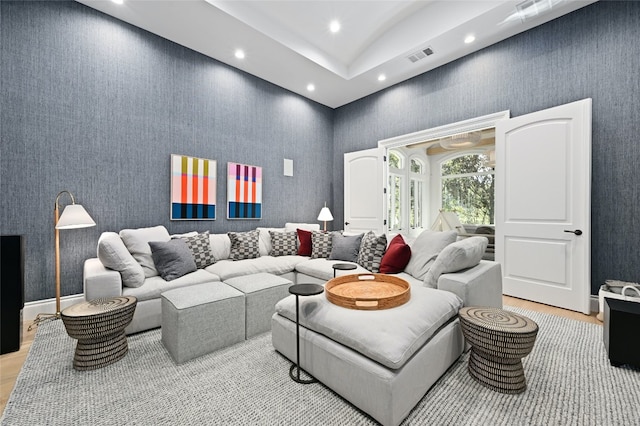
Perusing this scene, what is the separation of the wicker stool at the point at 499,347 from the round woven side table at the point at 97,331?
2.33m

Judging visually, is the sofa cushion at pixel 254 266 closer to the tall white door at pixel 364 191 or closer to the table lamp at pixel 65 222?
the table lamp at pixel 65 222

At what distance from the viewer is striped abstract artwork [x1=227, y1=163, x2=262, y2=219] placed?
4.02 m

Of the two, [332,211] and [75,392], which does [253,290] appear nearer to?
[75,392]

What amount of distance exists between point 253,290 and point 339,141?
405 cm

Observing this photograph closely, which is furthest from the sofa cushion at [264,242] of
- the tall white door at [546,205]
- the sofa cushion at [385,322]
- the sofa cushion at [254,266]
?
the tall white door at [546,205]

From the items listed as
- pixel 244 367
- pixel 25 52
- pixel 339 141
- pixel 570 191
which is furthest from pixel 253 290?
pixel 339 141

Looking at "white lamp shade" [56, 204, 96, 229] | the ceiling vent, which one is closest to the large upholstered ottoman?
"white lamp shade" [56, 204, 96, 229]

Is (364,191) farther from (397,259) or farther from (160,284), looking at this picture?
(160,284)

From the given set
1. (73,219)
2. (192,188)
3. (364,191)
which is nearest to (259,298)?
(73,219)

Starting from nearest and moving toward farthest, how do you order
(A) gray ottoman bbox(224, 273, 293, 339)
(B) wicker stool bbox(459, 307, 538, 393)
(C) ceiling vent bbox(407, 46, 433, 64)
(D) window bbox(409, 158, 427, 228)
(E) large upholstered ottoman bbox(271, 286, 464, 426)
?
(E) large upholstered ottoman bbox(271, 286, 464, 426) → (B) wicker stool bbox(459, 307, 538, 393) → (A) gray ottoman bbox(224, 273, 293, 339) → (C) ceiling vent bbox(407, 46, 433, 64) → (D) window bbox(409, 158, 427, 228)

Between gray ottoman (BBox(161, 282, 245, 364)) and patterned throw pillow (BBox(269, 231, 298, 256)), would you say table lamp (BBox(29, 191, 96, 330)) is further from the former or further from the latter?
patterned throw pillow (BBox(269, 231, 298, 256))

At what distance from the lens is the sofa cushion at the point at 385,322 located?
130 centimetres

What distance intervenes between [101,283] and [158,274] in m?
0.58

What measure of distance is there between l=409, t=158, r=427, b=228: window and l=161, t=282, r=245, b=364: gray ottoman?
657cm
